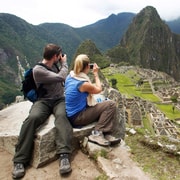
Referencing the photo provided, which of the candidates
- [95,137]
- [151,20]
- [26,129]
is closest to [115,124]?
[95,137]

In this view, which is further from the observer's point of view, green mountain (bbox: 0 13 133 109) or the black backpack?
green mountain (bbox: 0 13 133 109)

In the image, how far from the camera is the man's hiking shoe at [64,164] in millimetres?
4488

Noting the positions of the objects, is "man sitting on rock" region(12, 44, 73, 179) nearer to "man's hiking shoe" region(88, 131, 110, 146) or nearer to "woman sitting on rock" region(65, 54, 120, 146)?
"woman sitting on rock" region(65, 54, 120, 146)

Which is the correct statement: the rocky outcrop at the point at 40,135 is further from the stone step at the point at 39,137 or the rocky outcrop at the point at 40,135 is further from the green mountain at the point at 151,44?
the green mountain at the point at 151,44

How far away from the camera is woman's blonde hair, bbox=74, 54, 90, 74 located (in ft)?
16.8

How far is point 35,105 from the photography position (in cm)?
538

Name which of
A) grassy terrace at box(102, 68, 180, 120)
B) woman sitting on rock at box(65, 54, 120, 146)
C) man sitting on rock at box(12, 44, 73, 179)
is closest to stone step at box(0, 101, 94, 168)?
man sitting on rock at box(12, 44, 73, 179)

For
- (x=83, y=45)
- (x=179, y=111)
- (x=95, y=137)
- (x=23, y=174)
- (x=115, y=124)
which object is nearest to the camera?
(x=23, y=174)

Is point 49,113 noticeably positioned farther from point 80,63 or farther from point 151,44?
point 151,44

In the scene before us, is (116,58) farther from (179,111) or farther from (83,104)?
(83,104)

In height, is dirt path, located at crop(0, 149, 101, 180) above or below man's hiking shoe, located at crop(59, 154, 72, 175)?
below

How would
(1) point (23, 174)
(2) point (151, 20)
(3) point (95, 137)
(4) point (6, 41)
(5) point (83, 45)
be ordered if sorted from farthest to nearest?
(2) point (151, 20)
(4) point (6, 41)
(5) point (83, 45)
(3) point (95, 137)
(1) point (23, 174)

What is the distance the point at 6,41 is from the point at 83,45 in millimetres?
48780

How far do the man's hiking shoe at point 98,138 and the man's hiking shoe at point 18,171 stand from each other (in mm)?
1297
